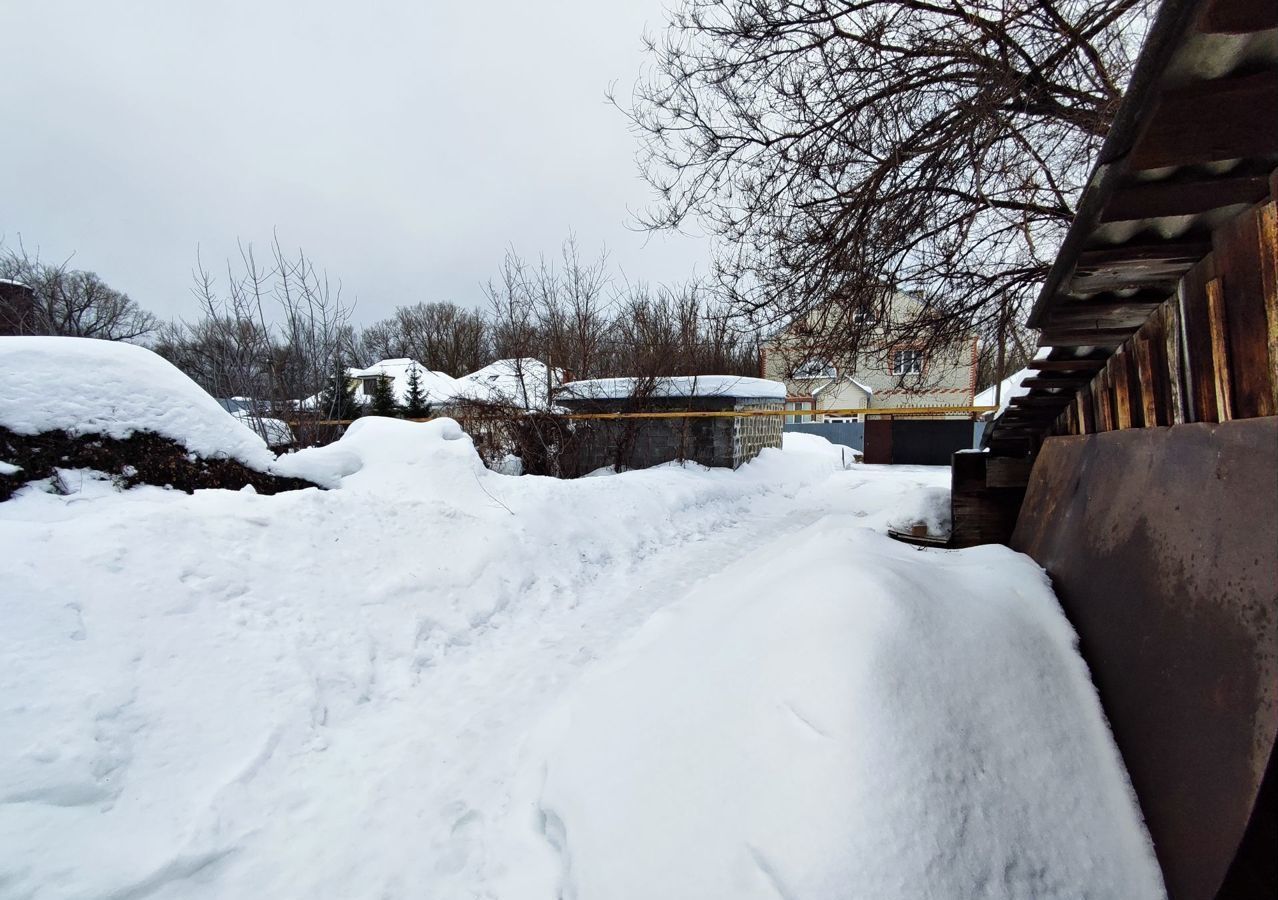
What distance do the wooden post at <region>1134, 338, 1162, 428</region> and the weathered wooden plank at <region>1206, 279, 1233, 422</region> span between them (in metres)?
0.60

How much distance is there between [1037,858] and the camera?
1.58m

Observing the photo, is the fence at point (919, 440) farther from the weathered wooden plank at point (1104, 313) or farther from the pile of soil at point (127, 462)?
the pile of soil at point (127, 462)

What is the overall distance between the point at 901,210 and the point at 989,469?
9.19 ft

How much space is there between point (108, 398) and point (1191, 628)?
6431 millimetres

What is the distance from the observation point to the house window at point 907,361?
24.6 ft

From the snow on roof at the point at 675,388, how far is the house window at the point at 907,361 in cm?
282

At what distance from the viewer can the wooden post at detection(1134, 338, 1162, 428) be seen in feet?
7.75

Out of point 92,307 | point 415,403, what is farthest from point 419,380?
point 92,307

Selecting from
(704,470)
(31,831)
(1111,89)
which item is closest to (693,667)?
(31,831)

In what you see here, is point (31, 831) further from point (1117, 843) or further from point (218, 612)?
point (1117, 843)

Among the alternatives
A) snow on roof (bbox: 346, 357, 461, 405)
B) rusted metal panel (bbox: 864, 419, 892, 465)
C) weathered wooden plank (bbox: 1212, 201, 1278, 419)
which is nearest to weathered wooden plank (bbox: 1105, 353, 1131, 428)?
weathered wooden plank (bbox: 1212, 201, 1278, 419)

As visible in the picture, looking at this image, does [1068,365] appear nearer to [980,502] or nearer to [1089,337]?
[1089,337]

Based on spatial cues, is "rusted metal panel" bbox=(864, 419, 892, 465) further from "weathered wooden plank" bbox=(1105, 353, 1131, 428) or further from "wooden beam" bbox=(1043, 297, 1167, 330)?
"wooden beam" bbox=(1043, 297, 1167, 330)

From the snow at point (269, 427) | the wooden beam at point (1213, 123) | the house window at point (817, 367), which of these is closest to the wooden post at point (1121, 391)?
the wooden beam at point (1213, 123)
